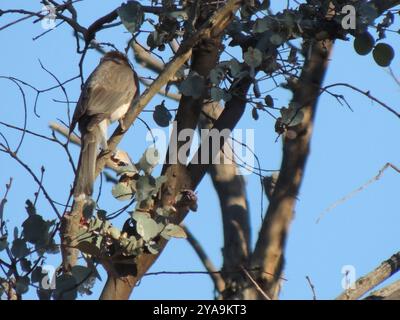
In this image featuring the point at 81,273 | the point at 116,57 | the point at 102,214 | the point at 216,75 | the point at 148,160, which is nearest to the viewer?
the point at 81,273

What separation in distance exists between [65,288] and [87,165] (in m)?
1.40

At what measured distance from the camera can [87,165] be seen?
13.6 feet

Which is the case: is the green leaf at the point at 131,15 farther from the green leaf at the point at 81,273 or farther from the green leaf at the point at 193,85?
the green leaf at the point at 81,273

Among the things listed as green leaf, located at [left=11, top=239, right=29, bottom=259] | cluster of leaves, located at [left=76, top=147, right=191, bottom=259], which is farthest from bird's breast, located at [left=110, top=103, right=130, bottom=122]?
green leaf, located at [left=11, top=239, right=29, bottom=259]

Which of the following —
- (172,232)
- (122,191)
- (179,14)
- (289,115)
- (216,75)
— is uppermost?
(179,14)

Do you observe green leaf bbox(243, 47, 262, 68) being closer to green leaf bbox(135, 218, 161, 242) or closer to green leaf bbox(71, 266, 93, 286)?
green leaf bbox(135, 218, 161, 242)

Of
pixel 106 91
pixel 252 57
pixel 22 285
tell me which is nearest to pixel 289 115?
pixel 252 57

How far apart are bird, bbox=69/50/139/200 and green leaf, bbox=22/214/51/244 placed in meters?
1.50

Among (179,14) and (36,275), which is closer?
(36,275)

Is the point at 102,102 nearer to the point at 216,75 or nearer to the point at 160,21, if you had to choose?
the point at 160,21

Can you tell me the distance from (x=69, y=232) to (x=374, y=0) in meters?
1.77

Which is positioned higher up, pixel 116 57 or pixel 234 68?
pixel 116 57

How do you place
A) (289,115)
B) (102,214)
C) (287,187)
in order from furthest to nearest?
1. (287,187)
2. (289,115)
3. (102,214)

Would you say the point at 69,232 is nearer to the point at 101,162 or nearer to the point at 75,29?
the point at 101,162
